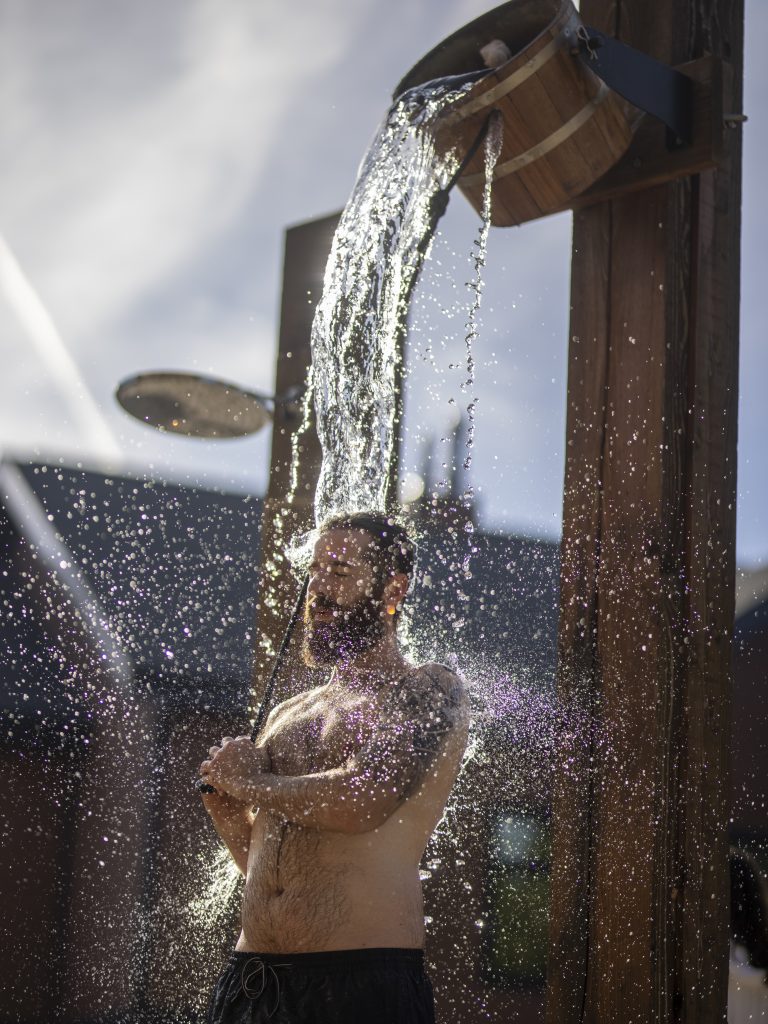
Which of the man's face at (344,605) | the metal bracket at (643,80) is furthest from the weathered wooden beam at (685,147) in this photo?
the man's face at (344,605)

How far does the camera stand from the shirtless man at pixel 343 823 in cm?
213

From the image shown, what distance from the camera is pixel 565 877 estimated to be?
230 centimetres

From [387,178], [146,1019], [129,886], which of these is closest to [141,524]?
[129,886]

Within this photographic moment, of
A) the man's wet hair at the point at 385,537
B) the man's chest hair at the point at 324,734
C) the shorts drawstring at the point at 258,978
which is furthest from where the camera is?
the man's wet hair at the point at 385,537

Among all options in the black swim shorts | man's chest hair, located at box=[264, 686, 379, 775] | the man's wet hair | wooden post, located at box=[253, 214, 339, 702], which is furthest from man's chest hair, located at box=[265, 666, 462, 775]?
wooden post, located at box=[253, 214, 339, 702]

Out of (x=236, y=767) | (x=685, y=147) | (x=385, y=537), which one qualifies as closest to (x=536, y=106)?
(x=685, y=147)

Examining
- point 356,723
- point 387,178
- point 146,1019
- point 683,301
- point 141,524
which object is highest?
point 141,524

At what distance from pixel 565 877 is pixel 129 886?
6.29m

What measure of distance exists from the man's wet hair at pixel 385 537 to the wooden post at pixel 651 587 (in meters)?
0.40

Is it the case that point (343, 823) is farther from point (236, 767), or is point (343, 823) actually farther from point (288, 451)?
point (288, 451)

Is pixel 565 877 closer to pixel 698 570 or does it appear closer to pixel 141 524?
pixel 698 570

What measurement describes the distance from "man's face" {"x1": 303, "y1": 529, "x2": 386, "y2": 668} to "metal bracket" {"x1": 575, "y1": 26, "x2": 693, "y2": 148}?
1218mm

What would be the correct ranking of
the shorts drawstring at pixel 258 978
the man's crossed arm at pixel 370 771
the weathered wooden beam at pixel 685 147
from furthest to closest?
the weathered wooden beam at pixel 685 147 → the shorts drawstring at pixel 258 978 → the man's crossed arm at pixel 370 771

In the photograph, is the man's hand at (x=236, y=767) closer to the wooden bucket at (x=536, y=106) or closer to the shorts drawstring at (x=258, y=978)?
the shorts drawstring at (x=258, y=978)
